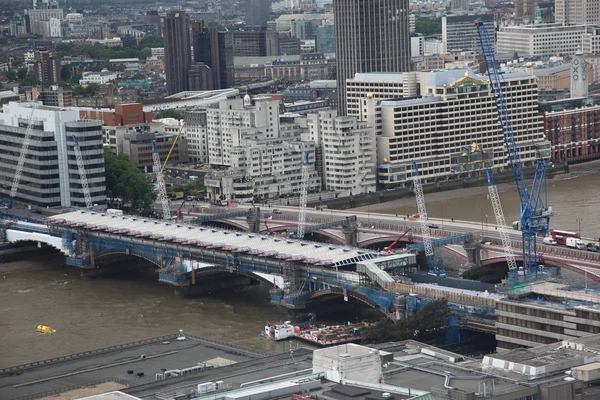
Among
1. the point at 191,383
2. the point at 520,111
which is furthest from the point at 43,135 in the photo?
the point at 191,383

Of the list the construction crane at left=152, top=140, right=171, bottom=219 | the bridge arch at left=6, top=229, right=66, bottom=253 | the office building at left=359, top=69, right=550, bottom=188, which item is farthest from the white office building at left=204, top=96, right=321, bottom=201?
the bridge arch at left=6, top=229, right=66, bottom=253

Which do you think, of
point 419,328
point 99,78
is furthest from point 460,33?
point 419,328

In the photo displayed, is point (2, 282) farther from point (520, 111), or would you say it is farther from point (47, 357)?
point (520, 111)

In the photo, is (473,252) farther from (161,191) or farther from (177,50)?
(177,50)

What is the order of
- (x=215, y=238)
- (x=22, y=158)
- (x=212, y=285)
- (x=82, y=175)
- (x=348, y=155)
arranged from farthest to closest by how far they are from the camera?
(x=348, y=155), (x=22, y=158), (x=82, y=175), (x=215, y=238), (x=212, y=285)

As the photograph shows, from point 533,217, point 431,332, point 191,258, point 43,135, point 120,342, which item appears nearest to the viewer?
point 431,332

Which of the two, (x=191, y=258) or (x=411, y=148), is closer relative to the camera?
(x=191, y=258)

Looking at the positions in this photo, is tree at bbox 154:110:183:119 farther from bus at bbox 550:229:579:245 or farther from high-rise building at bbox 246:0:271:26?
high-rise building at bbox 246:0:271:26

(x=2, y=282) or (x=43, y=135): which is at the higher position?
(x=43, y=135)
